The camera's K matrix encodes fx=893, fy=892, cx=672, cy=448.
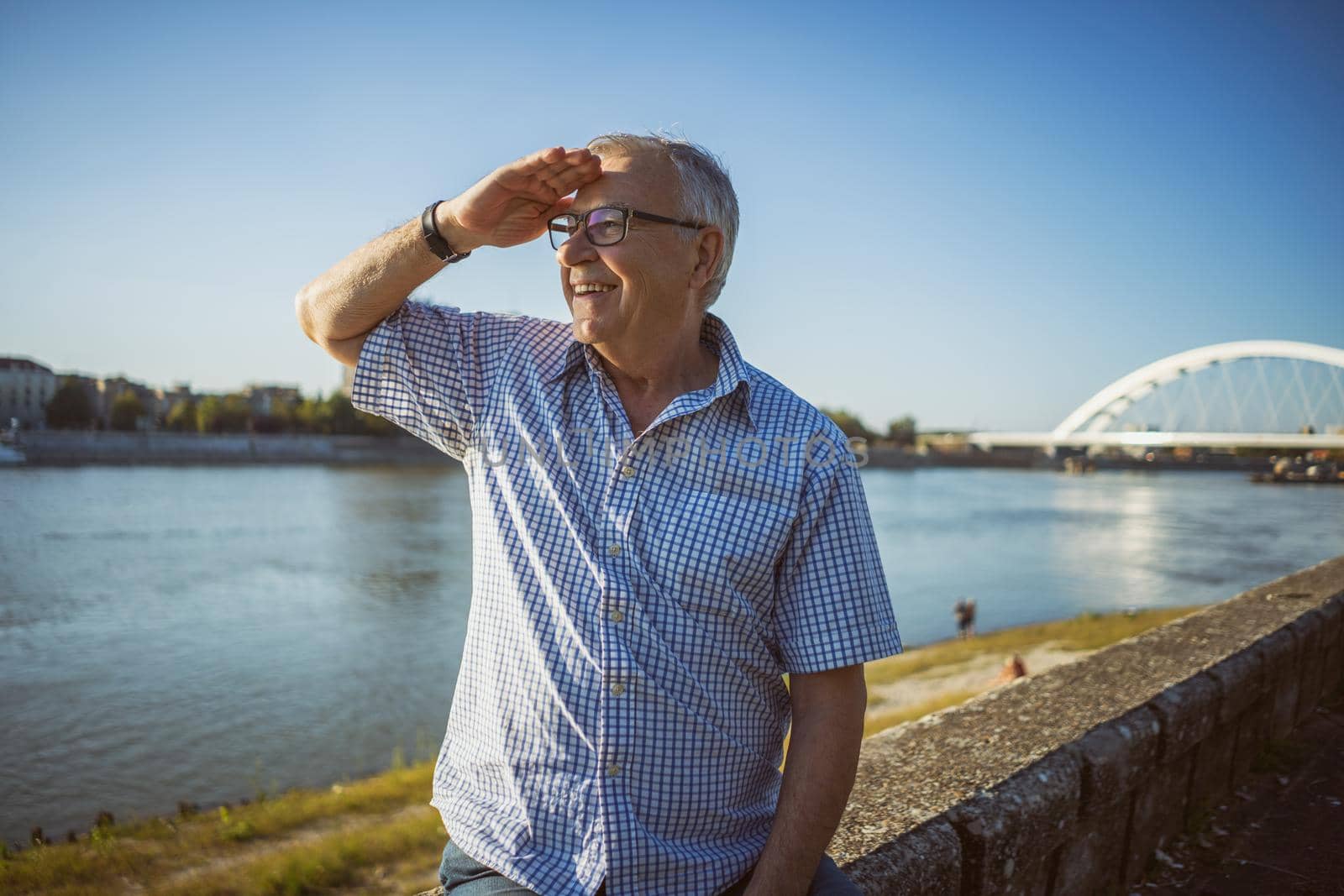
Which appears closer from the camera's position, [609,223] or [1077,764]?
[609,223]

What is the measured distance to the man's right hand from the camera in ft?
5.09

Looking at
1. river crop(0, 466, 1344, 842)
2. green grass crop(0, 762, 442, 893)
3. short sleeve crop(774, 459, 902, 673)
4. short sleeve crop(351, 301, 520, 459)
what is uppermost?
short sleeve crop(351, 301, 520, 459)

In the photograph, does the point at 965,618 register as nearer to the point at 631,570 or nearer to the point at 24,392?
the point at 631,570

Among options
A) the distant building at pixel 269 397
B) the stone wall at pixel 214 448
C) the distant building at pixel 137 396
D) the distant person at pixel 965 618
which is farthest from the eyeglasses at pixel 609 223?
the distant building at pixel 269 397

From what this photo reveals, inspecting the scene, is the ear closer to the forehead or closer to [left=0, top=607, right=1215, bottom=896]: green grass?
the forehead

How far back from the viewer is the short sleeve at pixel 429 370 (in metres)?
1.70

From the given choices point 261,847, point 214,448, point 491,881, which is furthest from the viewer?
point 214,448

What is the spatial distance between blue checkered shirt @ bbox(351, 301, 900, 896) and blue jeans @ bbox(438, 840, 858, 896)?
3 centimetres

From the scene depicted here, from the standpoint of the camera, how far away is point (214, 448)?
2712 inches

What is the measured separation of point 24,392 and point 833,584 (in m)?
85.5

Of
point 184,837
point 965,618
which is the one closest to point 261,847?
point 184,837

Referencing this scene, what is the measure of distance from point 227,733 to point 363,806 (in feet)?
17.2

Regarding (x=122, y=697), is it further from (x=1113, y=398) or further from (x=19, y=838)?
(x=1113, y=398)

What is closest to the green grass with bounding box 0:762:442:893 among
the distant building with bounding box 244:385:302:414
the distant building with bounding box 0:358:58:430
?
the distant building with bounding box 0:358:58:430
